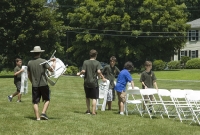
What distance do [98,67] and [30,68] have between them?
89.1 inches

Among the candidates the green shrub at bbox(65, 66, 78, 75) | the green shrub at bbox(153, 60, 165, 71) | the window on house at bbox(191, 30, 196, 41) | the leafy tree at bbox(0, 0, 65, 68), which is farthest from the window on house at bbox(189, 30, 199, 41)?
the leafy tree at bbox(0, 0, 65, 68)

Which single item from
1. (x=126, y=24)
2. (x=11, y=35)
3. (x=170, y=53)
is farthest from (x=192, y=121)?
(x=170, y=53)

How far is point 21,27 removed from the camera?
49531 millimetres

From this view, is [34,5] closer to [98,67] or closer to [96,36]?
[96,36]

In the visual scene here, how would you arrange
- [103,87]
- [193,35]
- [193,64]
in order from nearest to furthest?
[103,87], [193,64], [193,35]

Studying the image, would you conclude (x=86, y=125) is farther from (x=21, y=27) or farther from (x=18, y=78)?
(x=21, y=27)

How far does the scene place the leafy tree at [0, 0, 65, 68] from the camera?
160 ft

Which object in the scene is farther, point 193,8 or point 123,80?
point 193,8

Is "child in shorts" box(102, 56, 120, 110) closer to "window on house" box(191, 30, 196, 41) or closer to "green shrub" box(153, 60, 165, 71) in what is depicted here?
"green shrub" box(153, 60, 165, 71)

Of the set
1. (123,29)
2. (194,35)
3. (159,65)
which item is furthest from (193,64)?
(194,35)

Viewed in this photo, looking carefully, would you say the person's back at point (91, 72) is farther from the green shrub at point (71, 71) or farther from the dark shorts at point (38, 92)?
the green shrub at point (71, 71)

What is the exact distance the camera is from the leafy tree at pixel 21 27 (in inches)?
1922

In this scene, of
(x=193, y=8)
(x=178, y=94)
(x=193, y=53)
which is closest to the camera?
(x=178, y=94)

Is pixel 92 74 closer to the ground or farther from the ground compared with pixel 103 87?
farther from the ground
